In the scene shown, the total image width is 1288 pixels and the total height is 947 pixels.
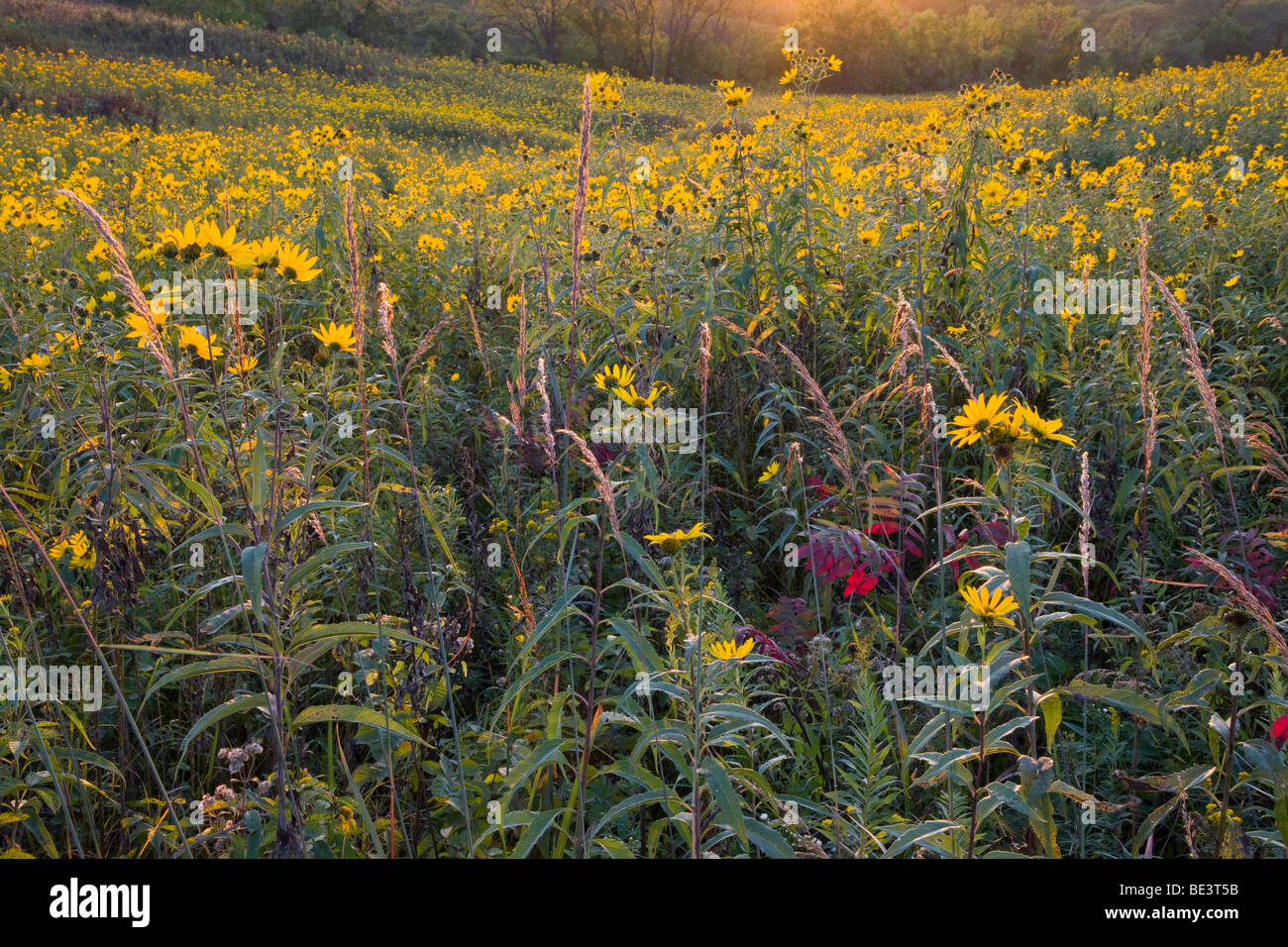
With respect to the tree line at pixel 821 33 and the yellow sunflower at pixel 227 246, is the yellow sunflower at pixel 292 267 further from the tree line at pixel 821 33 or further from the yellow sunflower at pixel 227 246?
the tree line at pixel 821 33

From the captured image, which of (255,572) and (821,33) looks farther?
(821,33)

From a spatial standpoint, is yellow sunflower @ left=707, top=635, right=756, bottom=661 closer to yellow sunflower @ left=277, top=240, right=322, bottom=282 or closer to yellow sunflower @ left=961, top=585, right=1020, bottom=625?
yellow sunflower @ left=961, top=585, right=1020, bottom=625

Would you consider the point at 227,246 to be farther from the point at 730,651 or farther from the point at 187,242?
the point at 730,651

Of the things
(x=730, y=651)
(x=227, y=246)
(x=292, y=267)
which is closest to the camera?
(x=730, y=651)

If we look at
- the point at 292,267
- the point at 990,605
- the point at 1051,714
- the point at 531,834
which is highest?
the point at 292,267

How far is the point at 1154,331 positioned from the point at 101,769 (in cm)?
345

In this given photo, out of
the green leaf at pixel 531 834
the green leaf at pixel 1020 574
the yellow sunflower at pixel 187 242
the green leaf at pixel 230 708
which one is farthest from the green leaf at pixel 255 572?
the green leaf at pixel 1020 574

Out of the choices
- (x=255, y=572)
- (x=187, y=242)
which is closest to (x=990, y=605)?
(x=255, y=572)

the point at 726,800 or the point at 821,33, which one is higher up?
the point at 821,33

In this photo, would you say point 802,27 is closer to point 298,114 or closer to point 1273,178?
point 298,114

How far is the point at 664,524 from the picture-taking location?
91.7 inches

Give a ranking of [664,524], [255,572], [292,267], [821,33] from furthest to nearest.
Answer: [821,33]
[664,524]
[292,267]
[255,572]

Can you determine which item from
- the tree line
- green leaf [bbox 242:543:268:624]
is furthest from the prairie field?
the tree line

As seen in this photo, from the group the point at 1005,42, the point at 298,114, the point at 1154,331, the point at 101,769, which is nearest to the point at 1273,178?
the point at 1154,331
